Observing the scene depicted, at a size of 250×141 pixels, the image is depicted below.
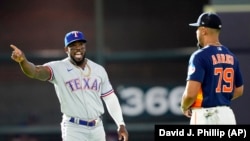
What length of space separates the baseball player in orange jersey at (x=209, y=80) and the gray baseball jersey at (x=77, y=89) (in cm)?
139

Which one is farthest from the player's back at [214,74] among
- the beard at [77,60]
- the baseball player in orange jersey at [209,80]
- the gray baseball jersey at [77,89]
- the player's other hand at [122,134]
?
the beard at [77,60]

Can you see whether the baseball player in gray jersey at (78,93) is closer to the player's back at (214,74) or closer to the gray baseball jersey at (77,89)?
the gray baseball jersey at (77,89)

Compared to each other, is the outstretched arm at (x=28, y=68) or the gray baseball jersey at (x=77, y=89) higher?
the outstretched arm at (x=28, y=68)

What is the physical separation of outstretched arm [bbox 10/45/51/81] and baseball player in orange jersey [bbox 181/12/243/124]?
5.43 ft

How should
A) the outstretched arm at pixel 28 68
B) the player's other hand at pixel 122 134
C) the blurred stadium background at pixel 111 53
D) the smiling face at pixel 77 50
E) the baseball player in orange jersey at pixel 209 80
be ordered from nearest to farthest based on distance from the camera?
the baseball player in orange jersey at pixel 209 80 < the outstretched arm at pixel 28 68 < the player's other hand at pixel 122 134 < the smiling face at pixel 77 50 < the blurred stadium background at pixel 111 53

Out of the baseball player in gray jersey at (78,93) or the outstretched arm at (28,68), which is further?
the baseball player in gray jersey at (78,93)

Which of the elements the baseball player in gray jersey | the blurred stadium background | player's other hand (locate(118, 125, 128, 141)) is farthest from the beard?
the blurred stadium background

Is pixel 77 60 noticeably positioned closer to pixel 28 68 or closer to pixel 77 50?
pixel 77 50

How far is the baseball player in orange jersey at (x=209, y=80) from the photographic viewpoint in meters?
7.75

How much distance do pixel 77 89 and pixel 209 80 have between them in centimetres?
173

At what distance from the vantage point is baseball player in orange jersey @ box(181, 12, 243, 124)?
7.75 meters

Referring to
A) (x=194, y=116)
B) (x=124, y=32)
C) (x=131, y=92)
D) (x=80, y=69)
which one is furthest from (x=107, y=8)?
(x=194, y=116)

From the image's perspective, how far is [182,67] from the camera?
42.6ft

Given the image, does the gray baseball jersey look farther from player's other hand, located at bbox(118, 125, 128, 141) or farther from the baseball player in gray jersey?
player's other hand, located at bbox(118, 125, 128, 141)
